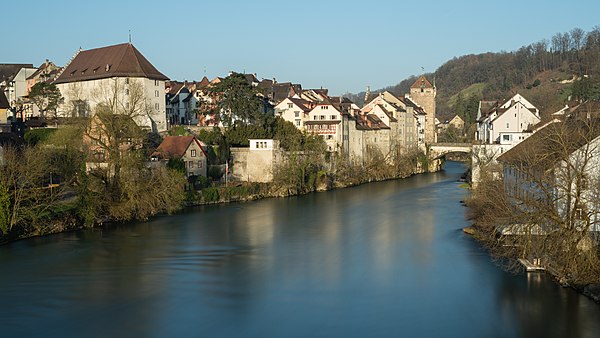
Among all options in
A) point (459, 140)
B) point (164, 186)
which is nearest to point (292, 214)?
point (164, 186)

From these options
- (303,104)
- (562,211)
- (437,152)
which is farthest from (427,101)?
(562,211)

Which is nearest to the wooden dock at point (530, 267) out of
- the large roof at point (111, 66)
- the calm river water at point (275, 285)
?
the calm river water at point (275, 285)

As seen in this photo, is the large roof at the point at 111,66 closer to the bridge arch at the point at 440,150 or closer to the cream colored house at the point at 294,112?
the cream colored house at the point at 294,112

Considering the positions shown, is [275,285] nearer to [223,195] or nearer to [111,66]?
[223,195]

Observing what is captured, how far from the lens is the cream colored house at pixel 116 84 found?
31641 mm

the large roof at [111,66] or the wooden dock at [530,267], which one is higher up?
the large roof at [111,66]

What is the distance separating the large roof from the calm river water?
41.6 feet

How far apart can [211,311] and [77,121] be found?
48.4ft

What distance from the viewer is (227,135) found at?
1241 inches

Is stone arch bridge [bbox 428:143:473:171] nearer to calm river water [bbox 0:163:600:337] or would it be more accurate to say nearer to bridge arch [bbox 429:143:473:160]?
bridge arch [bbox 429:143:473:160]

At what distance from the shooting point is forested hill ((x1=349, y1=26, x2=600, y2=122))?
61.2 metres

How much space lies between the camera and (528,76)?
7950 centimetres

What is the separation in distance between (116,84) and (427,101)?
30.6 meters

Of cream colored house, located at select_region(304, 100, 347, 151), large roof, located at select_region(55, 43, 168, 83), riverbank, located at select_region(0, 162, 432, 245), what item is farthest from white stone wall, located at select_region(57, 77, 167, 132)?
cream colored house, located at select_region(304, 100, 347, 151)
